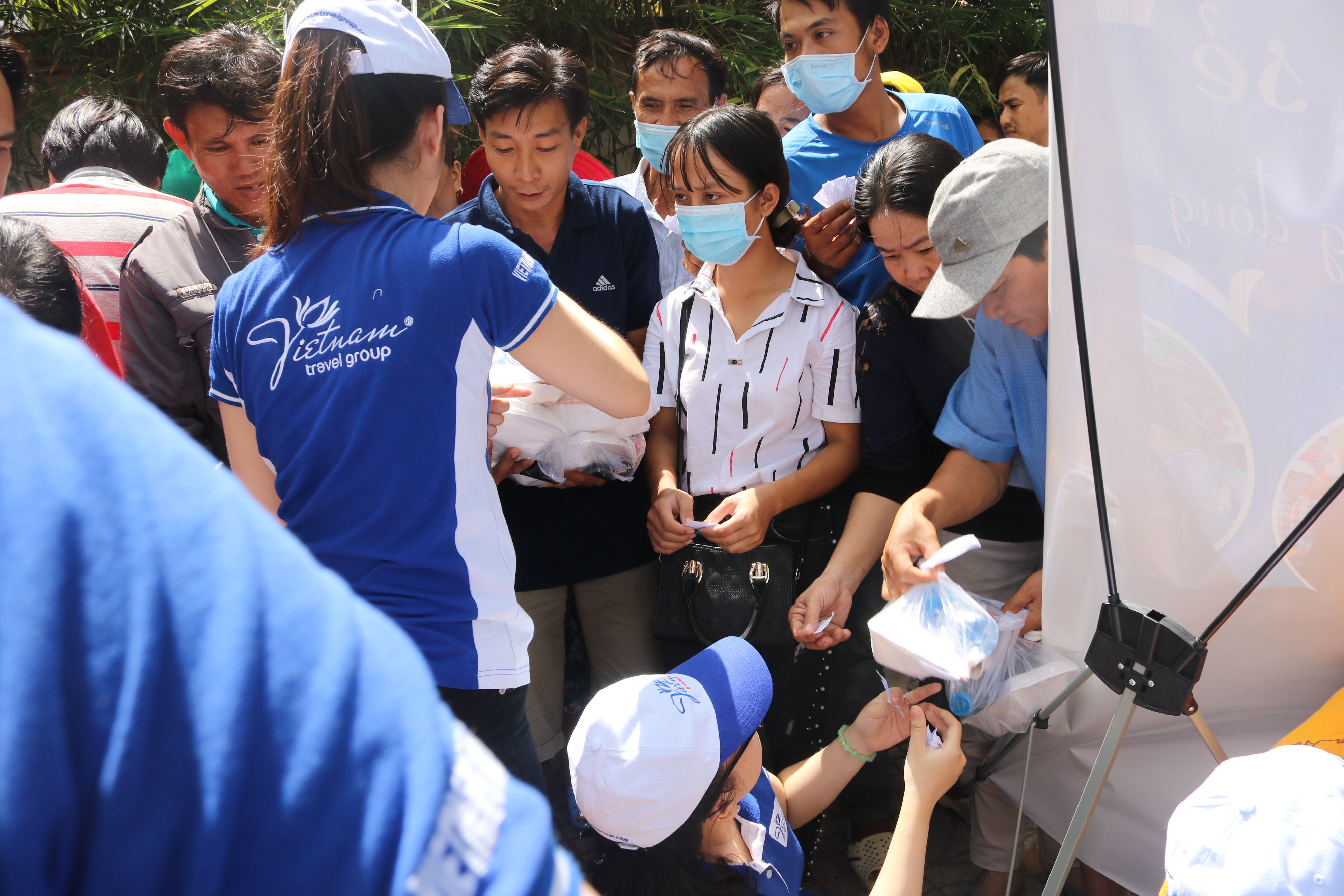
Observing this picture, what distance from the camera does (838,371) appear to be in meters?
2.13

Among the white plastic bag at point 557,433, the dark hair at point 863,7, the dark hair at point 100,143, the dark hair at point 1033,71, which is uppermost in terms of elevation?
the dark hair at point 863,7

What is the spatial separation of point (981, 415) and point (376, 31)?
53.1 inches

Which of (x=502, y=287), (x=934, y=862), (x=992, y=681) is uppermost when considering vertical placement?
(x=502, y=287)

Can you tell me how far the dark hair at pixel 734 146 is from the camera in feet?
7.13

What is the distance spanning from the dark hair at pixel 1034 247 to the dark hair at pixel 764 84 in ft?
6.25

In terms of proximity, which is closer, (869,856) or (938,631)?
(938,631)

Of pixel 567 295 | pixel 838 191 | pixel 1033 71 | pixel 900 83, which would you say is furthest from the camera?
pixel 1033 71

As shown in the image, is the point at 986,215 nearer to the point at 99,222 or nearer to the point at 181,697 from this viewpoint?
the point at 181,697

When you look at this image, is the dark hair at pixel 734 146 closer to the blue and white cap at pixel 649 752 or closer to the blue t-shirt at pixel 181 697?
the blue and white cap at pixel 649 752

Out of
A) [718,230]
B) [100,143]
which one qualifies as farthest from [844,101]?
[100,143]

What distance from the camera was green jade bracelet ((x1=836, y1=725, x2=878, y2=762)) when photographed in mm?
A: 1748

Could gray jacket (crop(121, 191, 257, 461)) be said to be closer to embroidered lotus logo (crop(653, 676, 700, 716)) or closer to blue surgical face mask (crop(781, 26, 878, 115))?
embroidered lotus logo (crop(653, 676, 700, 716))

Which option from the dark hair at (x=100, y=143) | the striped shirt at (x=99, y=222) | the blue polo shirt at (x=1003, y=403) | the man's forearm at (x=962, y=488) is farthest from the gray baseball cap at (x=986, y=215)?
the dark hair at (x=100, y=143)

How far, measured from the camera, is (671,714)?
145 cm
